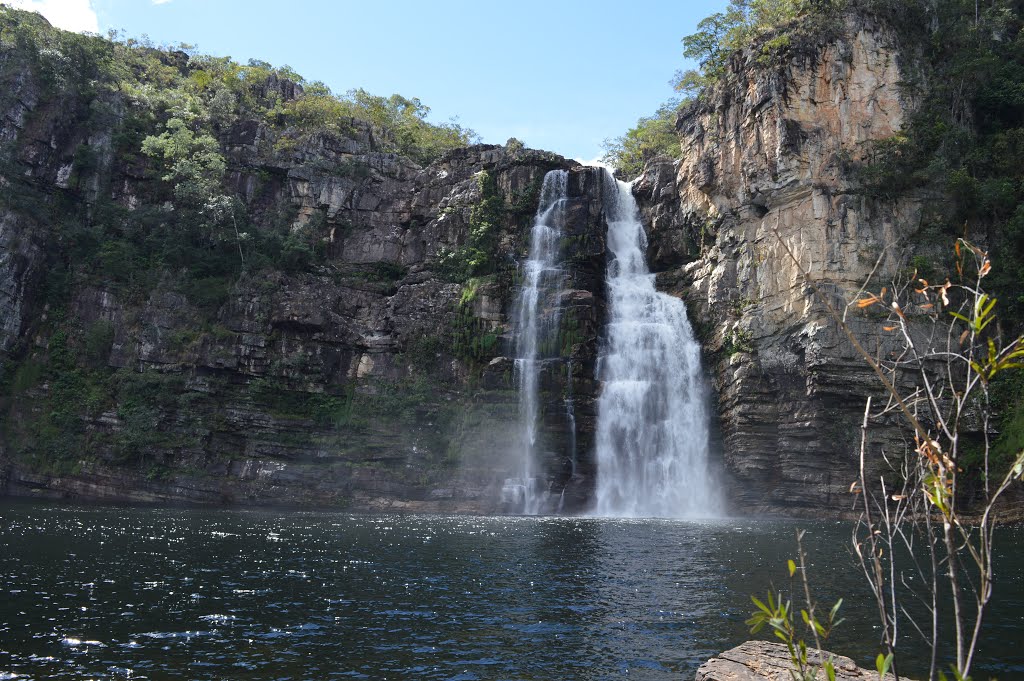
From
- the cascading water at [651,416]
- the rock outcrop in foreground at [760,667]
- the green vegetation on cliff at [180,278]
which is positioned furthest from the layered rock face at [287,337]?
the rock outcrop in foreground at [760,667]

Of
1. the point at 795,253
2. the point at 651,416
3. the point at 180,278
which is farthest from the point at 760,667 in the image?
the point at 180,278

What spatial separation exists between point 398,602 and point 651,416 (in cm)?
2324

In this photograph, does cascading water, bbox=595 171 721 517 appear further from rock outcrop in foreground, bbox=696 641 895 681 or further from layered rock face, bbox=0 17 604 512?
rock outcrop in foreground, bbox=696 641 895 681

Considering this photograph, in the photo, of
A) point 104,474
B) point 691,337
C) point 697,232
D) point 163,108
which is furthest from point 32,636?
point 163,108

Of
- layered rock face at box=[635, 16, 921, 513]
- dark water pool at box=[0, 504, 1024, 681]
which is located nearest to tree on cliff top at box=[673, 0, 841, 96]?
layered rock face at box=[635, 16, 921, 513]

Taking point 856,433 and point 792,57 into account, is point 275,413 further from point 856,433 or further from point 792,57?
point 792,57

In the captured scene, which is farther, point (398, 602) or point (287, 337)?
point (287, 337)

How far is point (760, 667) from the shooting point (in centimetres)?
779

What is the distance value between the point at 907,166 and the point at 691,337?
12.6 m

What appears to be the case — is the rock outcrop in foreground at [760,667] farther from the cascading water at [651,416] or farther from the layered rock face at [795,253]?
the layered rock face at [795,253]

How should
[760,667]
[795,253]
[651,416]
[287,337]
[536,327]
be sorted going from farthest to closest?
[287,337] → [536,327] → [651,416] → [795,253] → [760,667]

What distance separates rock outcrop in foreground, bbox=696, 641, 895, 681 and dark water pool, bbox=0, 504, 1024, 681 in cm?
126

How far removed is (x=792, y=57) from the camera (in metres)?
34.3

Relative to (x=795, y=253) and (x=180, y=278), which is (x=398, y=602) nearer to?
(x=795, y=253)
